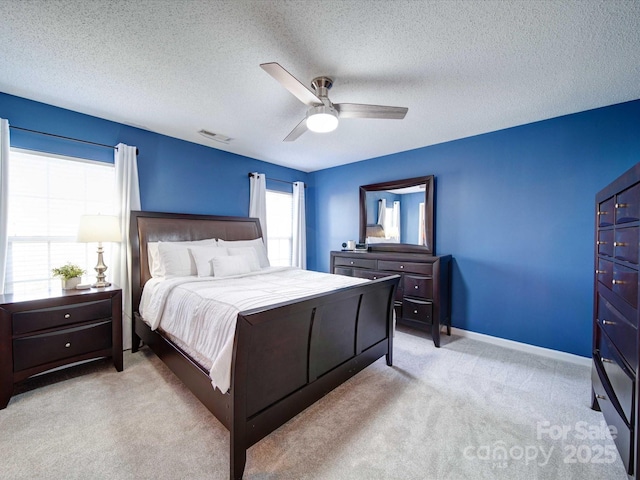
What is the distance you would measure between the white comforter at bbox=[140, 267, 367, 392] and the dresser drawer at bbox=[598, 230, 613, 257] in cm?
182

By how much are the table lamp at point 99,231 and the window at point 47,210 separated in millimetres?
388

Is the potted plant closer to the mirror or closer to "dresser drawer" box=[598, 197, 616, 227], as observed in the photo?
the mirror

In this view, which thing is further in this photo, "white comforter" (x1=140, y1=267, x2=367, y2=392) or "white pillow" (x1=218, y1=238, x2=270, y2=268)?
"white pillow" (x1=218, y1=238, x2=270, y2=268)

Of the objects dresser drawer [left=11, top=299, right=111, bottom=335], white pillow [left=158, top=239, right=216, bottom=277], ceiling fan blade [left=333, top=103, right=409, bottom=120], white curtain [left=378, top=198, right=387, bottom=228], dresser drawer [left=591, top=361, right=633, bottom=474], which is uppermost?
ceiling fan blade [left=333, top=103, right=409, bottom=120]

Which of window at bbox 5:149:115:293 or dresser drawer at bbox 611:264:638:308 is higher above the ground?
window at bbox 5:149:115:293

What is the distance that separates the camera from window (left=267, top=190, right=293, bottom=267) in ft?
15.9

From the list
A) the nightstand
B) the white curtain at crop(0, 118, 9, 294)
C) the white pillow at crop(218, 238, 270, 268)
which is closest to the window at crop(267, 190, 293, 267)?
the white pillow at crop(218, 238, 270, 268)

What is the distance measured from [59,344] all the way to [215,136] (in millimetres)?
2672

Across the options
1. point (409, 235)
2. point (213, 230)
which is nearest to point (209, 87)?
point (213, 230)

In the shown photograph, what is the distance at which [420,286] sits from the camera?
3395 millimetres

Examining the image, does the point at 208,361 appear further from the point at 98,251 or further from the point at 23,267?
the point at 23,267

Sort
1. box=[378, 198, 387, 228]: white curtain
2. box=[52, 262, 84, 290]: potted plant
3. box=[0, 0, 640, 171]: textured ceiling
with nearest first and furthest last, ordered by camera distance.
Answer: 1. box=[0, 0, 640, 171]: textured ceiling
2. box=[52, 262, 84, 290]: potted plant
3. box=[378, 198, 387, 228]: white curtain

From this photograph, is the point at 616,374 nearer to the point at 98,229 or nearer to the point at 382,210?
the point at 382,210

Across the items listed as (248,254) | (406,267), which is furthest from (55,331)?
(406,267)
